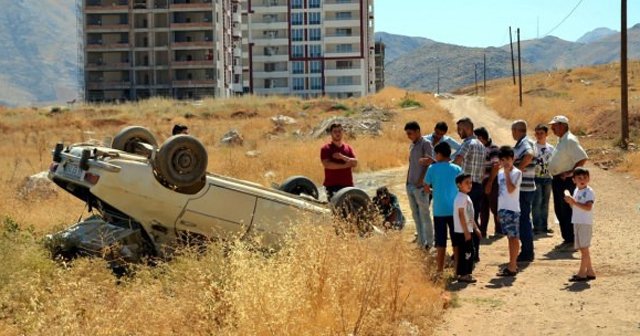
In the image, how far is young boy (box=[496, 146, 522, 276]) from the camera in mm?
9555

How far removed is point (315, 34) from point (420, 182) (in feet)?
314

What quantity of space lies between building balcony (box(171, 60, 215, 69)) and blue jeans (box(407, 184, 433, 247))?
7736 centimetres

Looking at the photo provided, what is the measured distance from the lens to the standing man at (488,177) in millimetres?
11500

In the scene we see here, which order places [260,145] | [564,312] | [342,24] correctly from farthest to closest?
[342,24] < [260,145] < [564,312]

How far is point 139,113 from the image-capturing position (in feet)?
180

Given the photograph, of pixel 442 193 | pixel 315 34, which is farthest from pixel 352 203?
pixel 315 34

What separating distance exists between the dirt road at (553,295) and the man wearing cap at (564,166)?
37 cm

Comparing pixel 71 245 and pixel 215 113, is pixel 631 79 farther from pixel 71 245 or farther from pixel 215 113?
pixel 71 245

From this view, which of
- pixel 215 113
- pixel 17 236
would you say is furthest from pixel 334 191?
pixel 215 113

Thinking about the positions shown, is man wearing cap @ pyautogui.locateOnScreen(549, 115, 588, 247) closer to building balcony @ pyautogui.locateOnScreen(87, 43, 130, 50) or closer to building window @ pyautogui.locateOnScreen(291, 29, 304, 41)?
building balcony @ pyautogui.locateOnScreen(87, 43, 130, 50)

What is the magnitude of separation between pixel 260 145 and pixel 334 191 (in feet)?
62.4

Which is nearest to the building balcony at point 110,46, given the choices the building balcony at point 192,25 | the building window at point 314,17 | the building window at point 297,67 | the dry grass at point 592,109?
the building balcony at point 192,25

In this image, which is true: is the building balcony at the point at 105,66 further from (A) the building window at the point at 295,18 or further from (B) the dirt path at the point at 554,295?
(B) the dirt path at the point at 554,295

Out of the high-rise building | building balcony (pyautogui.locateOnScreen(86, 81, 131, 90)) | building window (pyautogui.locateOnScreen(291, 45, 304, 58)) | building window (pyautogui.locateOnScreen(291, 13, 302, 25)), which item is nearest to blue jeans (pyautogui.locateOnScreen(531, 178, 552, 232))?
the high-rise building
